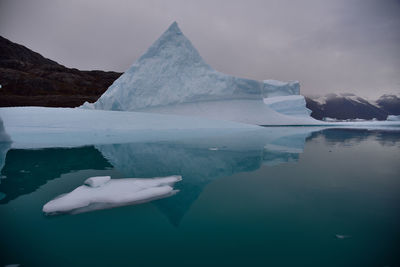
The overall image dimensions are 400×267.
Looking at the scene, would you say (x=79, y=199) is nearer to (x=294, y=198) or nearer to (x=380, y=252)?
(x=294, y=198)

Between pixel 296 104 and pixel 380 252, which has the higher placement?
pixel 296 104

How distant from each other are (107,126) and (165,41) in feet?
28.1

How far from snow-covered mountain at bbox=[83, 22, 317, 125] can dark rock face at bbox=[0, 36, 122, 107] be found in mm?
45368

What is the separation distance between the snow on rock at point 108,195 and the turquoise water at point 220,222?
0.39ft

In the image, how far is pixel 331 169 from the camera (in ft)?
13.9

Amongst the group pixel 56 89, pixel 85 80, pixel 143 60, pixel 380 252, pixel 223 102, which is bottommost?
pixel 380 252

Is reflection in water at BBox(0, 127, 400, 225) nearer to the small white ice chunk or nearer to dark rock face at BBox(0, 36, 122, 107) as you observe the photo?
the small white ice chunk

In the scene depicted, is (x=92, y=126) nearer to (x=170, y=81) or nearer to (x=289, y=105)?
(x=170, y=81)

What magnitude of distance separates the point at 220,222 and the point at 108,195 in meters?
1.43

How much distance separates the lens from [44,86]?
63.9 metres

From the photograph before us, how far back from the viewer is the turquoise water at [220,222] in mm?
1691

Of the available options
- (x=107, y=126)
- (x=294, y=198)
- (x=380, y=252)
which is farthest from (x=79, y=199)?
(x=107, y=126)

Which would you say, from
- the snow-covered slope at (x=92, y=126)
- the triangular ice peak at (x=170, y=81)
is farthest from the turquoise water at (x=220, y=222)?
the triangular ice peak at (x=170, y=81)

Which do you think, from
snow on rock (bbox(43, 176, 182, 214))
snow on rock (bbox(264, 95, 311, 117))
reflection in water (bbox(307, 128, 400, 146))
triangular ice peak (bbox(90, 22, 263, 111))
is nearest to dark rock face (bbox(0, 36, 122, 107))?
triangular ice peak (bbox(90, 22, 263, 111))
